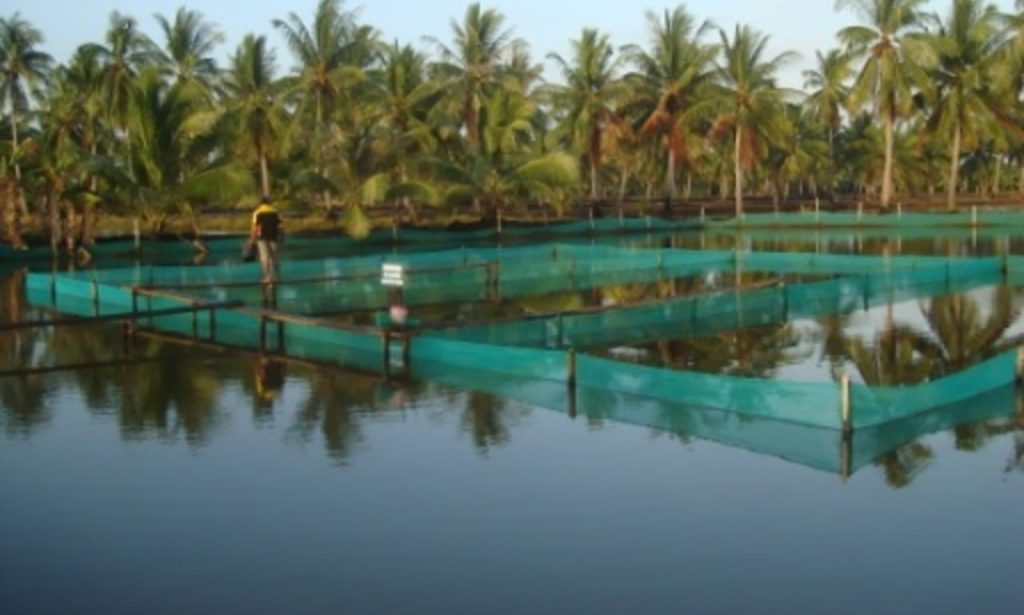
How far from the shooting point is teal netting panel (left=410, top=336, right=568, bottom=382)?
1121 centimetres

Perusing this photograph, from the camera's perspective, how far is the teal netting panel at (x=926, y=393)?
29.4 feet

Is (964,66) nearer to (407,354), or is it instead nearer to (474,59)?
(474,59)

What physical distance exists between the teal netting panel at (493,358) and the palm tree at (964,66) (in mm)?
34979

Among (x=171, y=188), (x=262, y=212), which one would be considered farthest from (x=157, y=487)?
(x=171, y=188)

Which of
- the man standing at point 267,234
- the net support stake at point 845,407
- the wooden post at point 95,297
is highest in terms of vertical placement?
the man standing at point 267,234

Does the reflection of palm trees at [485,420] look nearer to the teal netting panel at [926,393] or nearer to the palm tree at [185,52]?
the teal netting panel at [926,393]

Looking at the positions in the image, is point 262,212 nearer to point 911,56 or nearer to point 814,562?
point 814,562

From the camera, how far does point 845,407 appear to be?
884 cm

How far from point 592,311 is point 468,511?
6885mm

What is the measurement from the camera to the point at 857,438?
29.2 feet

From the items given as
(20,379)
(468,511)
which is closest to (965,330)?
(468,511)

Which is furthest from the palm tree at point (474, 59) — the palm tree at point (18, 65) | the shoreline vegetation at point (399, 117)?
the palm tree at point (18, 65)

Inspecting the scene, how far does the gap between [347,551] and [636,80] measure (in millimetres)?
38531

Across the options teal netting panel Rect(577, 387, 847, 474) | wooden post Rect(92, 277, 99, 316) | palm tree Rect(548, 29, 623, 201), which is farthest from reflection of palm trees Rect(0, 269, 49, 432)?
palm tree Rect(548, 29, 623, 201)
